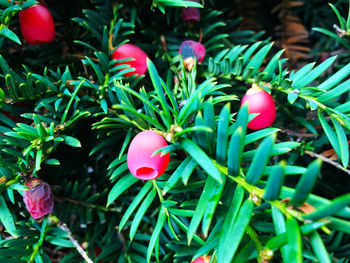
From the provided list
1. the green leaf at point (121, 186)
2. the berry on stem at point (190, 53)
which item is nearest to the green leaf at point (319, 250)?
the green leaf at point (121, 186)

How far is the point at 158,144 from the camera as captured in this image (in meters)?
0.49

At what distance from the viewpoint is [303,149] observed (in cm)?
77

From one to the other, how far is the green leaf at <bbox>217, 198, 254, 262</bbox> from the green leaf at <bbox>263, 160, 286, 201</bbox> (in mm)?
41

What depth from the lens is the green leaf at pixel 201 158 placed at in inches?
15.5

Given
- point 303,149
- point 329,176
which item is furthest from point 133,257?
point 329,176

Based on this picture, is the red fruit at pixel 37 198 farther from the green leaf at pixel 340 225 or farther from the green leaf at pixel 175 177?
the green leaf at pixel 340 225

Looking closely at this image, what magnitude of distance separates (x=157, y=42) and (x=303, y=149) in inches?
19.1

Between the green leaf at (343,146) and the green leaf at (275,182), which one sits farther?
the green leaf at (343,146)

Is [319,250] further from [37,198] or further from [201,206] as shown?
[37,198]

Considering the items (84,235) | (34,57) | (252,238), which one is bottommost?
(84,235)

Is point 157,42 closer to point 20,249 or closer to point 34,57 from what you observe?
point 34,57

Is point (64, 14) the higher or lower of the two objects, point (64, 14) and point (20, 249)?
the higher

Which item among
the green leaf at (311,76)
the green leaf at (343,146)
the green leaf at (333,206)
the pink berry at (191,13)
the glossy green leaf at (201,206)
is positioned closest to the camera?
the green leaf at (333,206)

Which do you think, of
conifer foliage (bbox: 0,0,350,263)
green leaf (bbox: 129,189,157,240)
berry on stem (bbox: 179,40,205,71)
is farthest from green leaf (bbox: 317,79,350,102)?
green leaf (bbox: 129,189,157,240)
